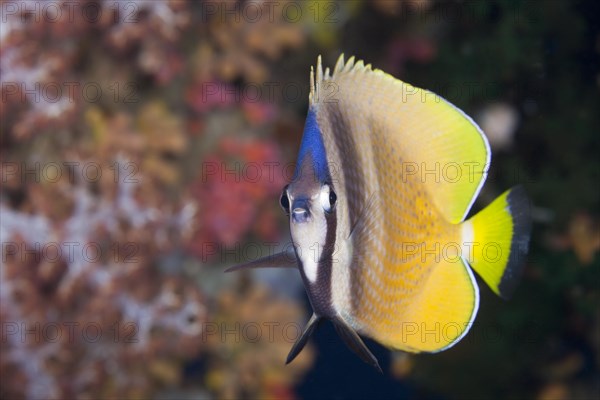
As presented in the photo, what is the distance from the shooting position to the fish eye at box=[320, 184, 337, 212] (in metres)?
1.12

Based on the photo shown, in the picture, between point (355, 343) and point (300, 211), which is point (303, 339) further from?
point (300, 211)

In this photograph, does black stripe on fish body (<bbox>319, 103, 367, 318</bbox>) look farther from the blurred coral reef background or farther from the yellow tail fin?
the blurred coral reef background

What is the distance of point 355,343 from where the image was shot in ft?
3.79

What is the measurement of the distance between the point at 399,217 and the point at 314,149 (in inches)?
10.0

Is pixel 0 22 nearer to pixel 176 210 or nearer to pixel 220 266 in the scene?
pixel 176 210

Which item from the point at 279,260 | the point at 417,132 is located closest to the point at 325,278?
the point at 279,260

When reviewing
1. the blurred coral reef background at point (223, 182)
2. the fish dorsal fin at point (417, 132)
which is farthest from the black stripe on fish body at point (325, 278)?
the blurred coral reef background at point (223, 182)

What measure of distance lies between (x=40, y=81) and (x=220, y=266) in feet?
4.27

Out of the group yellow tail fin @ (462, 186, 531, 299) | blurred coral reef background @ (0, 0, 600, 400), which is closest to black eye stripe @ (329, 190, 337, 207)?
yellow tail fin @ (462, 186, 531, 299)

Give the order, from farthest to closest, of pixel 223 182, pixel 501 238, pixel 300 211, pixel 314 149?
pixel 223 182 → pixel 501 238 → pixel 314 149 → pixel 300 211

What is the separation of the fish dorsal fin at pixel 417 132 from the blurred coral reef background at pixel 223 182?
1762 millimetres

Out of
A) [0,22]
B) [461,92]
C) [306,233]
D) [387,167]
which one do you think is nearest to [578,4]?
[461,92]

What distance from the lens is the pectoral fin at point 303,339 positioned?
1127 mm

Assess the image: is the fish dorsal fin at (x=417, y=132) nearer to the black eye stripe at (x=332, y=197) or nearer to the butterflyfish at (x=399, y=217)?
the butterflyfish at (x=399, y=217)
